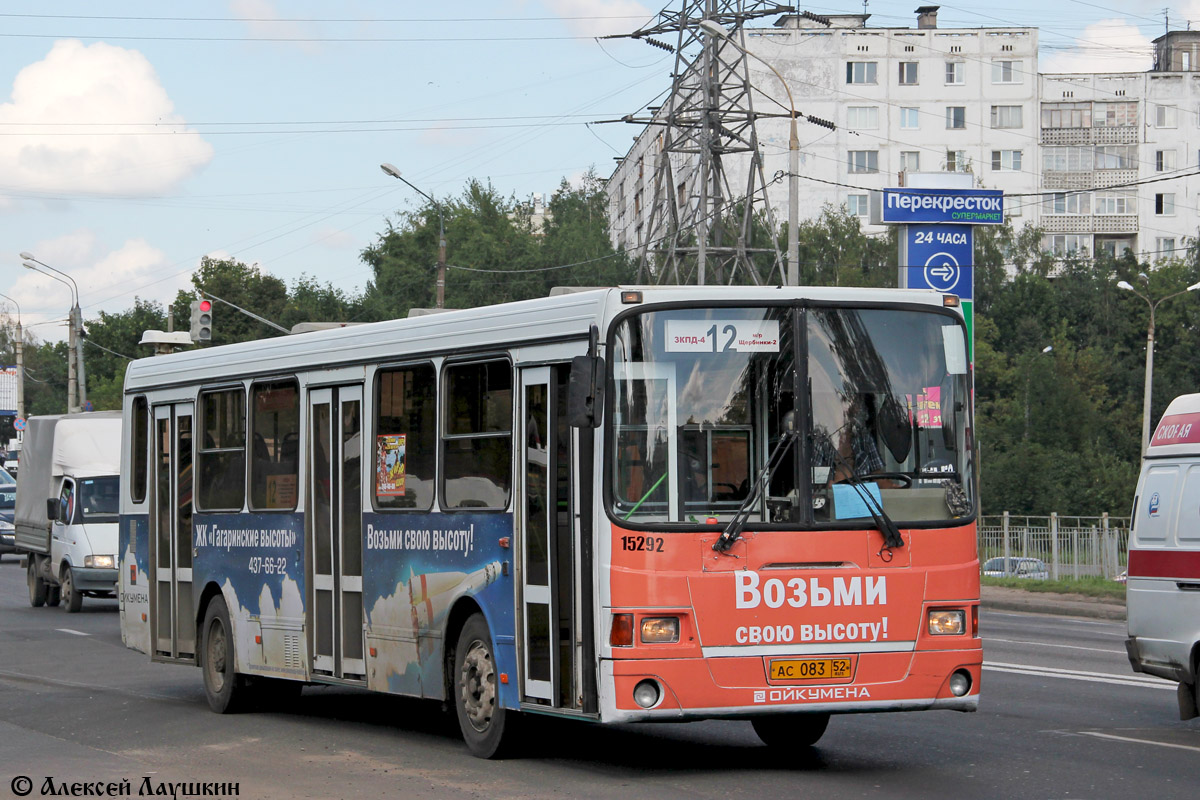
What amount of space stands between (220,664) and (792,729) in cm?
537

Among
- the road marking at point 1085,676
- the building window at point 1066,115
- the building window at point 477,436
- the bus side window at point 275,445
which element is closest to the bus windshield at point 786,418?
the building window at point 477,436

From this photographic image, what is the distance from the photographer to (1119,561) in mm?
30641

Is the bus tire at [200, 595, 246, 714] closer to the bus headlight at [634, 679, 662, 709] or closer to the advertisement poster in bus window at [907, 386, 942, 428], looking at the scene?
the bus headlight at [634, 679, 662, 709]

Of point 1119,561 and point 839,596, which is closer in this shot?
point 839,596

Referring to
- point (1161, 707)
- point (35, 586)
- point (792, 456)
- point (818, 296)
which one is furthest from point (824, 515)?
point (35, 586)

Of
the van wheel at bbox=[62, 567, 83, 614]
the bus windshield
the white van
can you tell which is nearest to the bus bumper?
the bus windshield

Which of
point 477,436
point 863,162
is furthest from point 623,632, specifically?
point 863,162

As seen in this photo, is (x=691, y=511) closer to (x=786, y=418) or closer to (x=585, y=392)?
(x=786, y=418)

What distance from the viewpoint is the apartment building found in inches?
3233

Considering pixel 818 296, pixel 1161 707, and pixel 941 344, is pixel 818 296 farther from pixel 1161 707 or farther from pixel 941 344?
pixel 1161 707

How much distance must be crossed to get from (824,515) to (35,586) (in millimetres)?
21958

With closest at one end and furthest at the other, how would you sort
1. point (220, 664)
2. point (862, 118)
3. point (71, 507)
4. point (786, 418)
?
1. point (786, 418)
2. point (220, 664)
3. point (71, 507)
4. point (862, 118)

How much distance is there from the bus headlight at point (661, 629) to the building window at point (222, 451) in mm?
5363

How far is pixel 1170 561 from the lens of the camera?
11805mm
